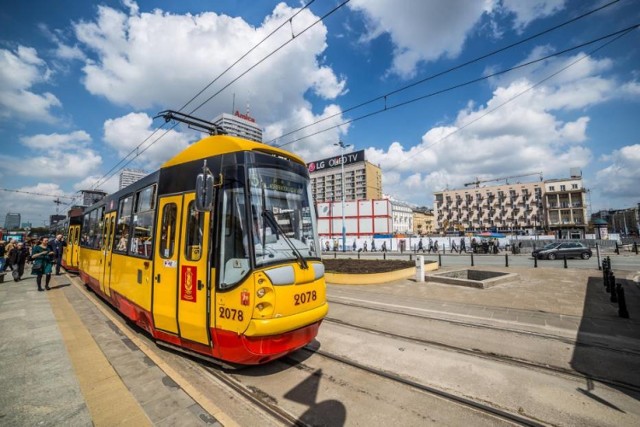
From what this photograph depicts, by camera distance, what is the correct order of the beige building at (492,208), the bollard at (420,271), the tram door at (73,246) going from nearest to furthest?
the bollard at (420,271), the tram door at (73,246), the beige building at (492,208)

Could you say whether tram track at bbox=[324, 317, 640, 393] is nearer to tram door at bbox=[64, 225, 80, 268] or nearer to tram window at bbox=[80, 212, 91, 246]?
A: tram window at bbox=[80, 212, 91, 246]

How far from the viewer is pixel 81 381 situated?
13.2 feet

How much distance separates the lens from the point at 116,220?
301 inches

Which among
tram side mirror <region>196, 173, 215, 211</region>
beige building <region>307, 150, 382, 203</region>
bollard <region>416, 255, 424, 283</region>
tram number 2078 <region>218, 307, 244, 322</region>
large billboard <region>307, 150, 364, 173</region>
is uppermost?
large billboard <region>307, 150, 364, 173</region>

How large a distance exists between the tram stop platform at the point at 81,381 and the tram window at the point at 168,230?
1858mm

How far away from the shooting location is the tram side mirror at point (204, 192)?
4.03m

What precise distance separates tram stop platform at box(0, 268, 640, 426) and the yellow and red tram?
737mm

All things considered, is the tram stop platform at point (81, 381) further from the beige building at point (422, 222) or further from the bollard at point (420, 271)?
the beige building at point (422, 222)

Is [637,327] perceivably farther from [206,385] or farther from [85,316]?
[85,316]

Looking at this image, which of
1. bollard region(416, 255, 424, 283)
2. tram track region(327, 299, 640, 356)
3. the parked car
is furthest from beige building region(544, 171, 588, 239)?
tram track region(327, 299, 640, 356)

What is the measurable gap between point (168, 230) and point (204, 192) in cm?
161

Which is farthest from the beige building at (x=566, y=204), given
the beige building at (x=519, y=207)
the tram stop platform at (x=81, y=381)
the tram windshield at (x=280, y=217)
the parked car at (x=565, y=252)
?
the tram stop platform at (x=81, y=381)

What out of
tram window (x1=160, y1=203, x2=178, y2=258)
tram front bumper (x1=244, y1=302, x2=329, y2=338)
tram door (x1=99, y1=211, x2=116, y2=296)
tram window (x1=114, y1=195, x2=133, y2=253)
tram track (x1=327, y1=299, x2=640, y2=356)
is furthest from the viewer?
tram door (x1=99, y1=211, x2=116, y2=296)

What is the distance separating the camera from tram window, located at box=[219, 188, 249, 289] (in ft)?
13.0
